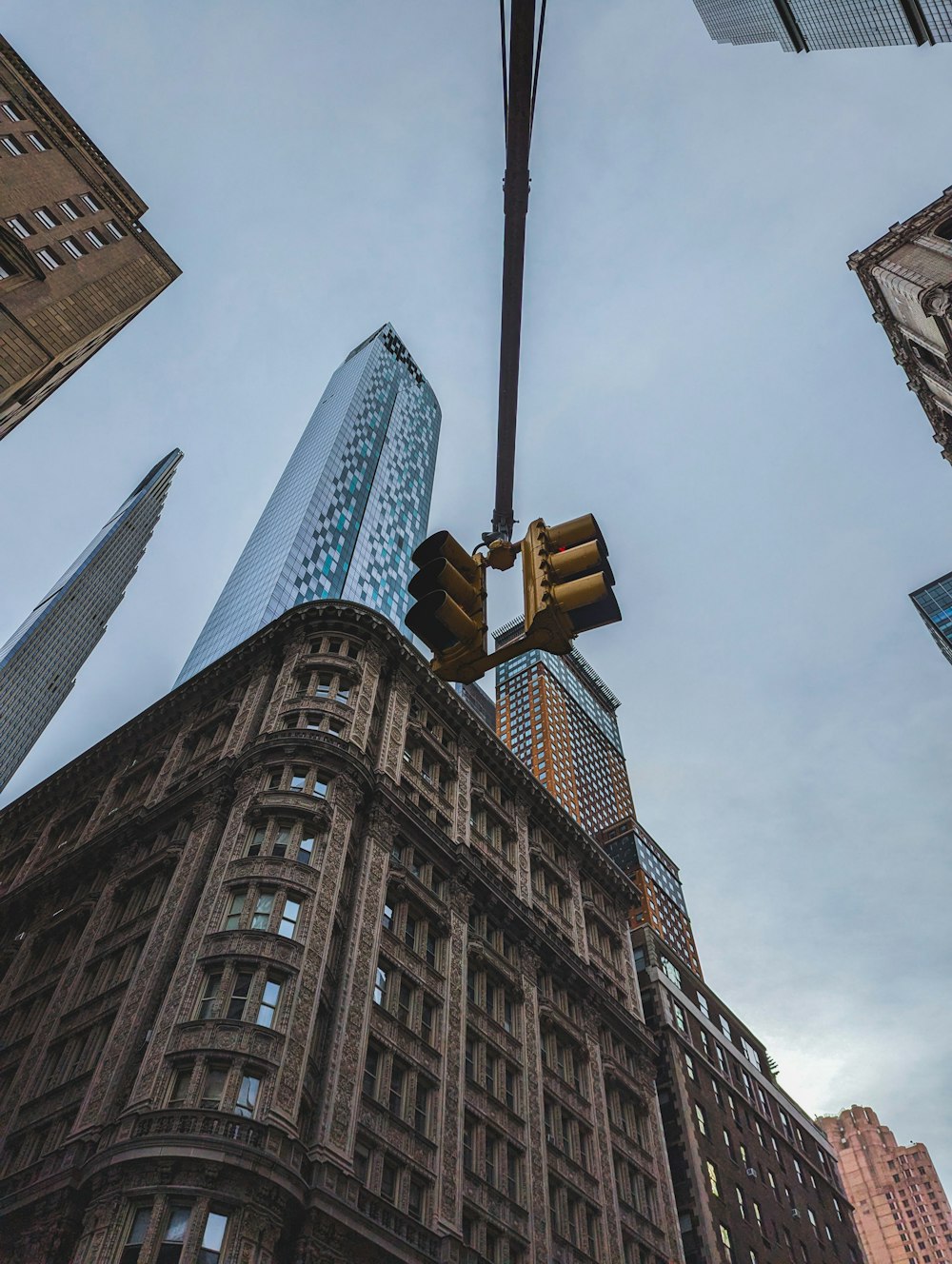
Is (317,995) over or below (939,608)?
below

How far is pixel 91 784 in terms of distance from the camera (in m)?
65.9

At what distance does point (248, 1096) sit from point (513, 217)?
33243mm

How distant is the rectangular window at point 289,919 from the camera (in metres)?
38.9

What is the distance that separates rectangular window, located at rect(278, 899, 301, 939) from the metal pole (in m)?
33.9

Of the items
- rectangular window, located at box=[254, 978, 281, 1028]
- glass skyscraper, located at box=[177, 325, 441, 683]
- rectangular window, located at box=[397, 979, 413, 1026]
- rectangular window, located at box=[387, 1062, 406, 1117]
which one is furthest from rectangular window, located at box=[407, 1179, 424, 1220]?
glass skyscraper, located at box=[177, 325, 441, 683]

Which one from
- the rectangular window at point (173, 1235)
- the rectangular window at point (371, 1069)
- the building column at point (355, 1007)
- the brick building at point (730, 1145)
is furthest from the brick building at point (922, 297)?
the rectangular window at point (173, 1235)

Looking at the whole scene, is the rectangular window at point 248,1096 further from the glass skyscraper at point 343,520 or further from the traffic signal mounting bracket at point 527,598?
the glass skyscraper at point 343,520

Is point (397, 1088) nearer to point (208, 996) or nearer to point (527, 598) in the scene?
point (208, 996)

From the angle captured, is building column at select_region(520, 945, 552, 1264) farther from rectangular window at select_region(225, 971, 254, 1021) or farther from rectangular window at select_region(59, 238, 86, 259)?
rectangular window at select_region(59, 238, 86, 259)

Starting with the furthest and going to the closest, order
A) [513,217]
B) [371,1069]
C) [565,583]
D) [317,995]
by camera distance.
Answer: [371,1069]
[317,995]
[513,217]
[565,583]

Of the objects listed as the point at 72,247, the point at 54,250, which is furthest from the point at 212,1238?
the point at 72,247

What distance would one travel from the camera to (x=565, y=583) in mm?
6793

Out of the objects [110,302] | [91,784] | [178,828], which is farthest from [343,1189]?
[110,302]

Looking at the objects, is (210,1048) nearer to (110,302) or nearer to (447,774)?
(447,774)
